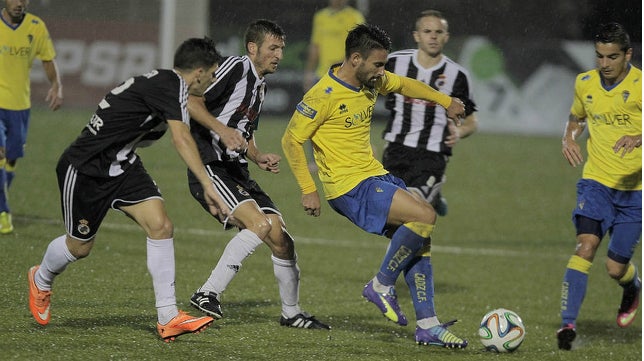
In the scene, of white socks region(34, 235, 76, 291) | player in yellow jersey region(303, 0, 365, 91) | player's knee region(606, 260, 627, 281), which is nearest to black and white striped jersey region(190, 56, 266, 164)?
white socks region(34, 235, 76, 291)

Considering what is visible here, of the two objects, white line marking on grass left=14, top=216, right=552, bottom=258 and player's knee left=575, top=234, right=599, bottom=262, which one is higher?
player's knee left=575, top=234, right=599, bottom=262

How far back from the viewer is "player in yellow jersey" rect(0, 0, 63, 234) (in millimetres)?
10812

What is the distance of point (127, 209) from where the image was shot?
6.59 metres

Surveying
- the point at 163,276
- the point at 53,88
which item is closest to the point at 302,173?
the point at 163,276

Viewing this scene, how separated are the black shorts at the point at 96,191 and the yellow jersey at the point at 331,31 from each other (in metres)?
10.7

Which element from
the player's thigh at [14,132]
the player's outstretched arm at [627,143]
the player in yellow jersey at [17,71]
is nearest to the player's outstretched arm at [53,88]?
the player in yellow jersey at [17,71]

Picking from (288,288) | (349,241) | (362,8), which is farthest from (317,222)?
(362,8)

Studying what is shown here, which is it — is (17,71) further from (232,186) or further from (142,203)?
(142,203)

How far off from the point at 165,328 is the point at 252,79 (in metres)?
1.86

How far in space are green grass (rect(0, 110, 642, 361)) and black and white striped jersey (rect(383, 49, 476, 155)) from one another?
4.68 ft

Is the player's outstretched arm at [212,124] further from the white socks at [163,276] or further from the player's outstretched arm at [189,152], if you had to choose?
the white socks at [163,276]

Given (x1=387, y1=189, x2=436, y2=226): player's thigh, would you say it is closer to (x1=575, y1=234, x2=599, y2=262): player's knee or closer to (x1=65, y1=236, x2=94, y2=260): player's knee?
(x1=575, y1=234, x2=599, y2=262): player's knee

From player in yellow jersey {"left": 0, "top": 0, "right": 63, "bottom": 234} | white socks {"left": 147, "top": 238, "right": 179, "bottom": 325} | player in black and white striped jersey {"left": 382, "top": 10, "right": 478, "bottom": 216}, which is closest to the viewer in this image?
white socks {"left": 147, "top": 238, "right": 179, "bottom": 325}

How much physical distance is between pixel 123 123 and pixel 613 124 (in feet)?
11.8
